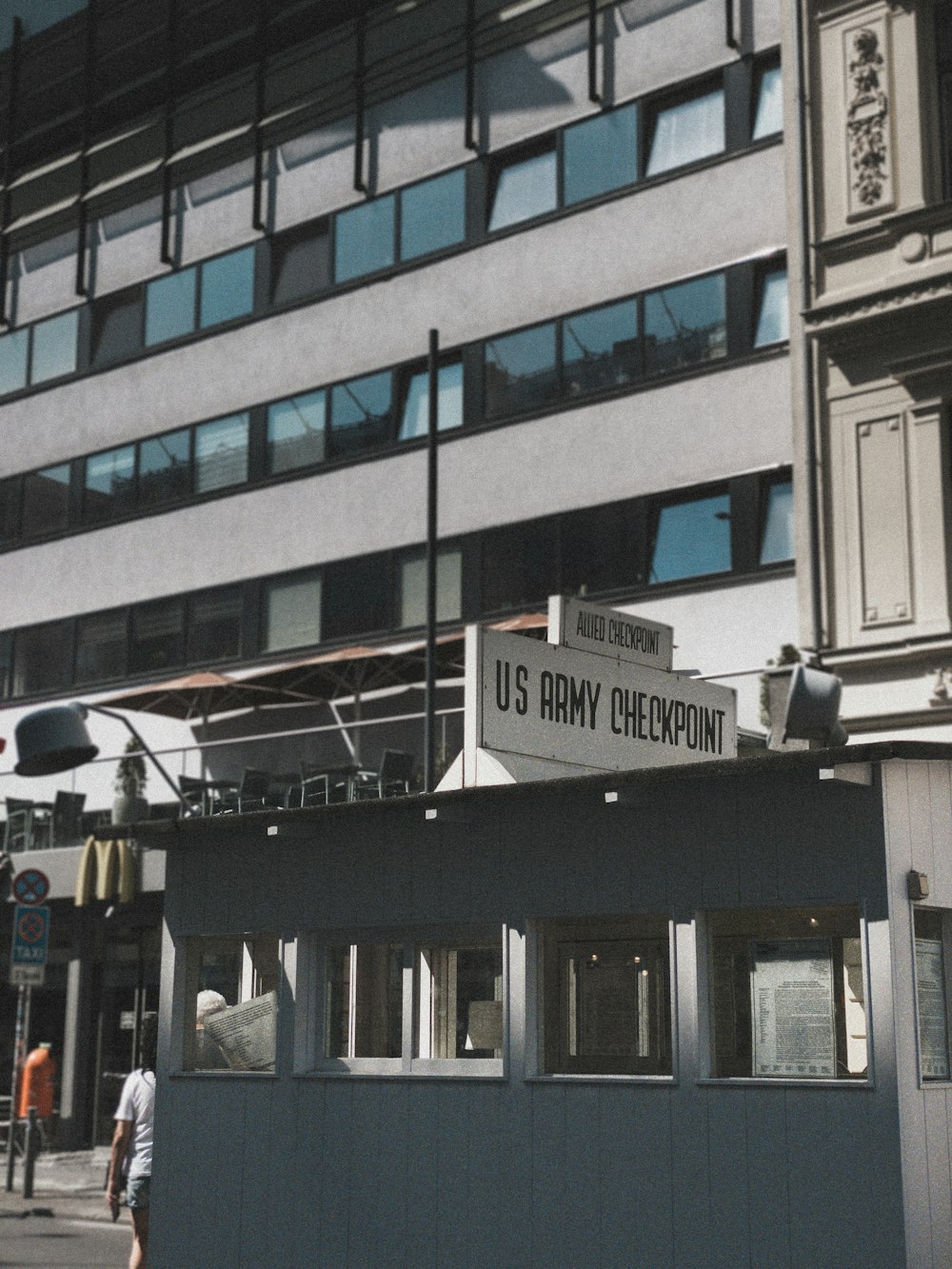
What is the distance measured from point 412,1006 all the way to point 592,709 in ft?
7.41

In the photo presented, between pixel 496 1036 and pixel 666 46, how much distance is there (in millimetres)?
17280

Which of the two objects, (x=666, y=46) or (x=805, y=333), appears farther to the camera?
(x=666, y=46)

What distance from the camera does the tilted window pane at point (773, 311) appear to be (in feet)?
72.4

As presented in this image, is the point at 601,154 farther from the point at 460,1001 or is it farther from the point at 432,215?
the point at 460,1001

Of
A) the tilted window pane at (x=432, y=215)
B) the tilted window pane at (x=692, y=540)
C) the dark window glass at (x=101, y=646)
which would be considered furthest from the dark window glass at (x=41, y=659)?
the tilted window pane at (x=692, y=540)

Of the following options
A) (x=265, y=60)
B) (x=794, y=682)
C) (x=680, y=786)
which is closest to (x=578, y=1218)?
(x=680, y=786)

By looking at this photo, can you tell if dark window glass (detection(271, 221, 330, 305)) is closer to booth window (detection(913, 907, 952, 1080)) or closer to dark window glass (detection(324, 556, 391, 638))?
dark window glass (detection(324, 556, 391, 638))

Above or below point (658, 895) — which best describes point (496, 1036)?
below

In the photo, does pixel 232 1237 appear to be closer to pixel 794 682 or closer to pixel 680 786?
pixel 680 786

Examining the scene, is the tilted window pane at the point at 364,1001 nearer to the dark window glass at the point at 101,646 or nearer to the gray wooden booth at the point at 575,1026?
the gray wooden booth at the point at 575,1026

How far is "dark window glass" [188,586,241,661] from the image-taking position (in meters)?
28.0

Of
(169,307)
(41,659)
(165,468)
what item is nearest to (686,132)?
(169,307)

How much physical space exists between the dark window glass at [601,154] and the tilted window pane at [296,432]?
5418 mm

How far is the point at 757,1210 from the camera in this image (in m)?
9.09
